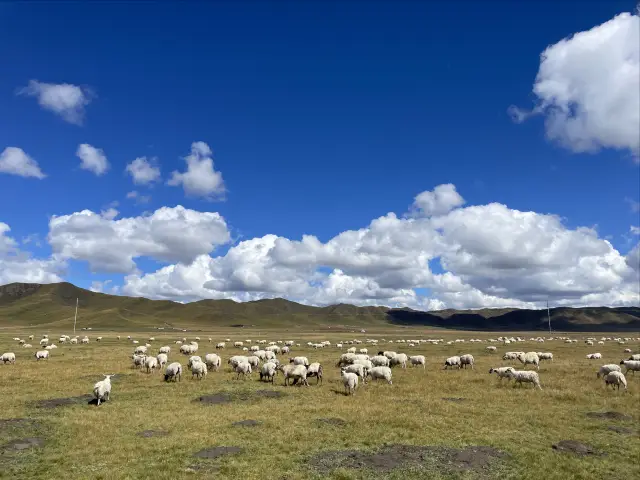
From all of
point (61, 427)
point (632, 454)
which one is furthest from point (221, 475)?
point (632, 454)

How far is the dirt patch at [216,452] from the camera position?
1577 centimetres

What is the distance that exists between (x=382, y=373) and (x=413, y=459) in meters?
16.2

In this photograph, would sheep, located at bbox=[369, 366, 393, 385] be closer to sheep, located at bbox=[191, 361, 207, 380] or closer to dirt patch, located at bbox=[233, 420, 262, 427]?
sheep, located at bbox=[191, 361, 207, 380]

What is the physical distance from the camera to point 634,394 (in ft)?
92.5

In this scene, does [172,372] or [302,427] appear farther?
[172,372]

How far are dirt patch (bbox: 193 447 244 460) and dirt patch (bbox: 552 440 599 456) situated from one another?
1258cm

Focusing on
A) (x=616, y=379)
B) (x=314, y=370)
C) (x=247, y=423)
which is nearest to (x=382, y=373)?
(x=314, y=370)

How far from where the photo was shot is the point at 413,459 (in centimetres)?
1576

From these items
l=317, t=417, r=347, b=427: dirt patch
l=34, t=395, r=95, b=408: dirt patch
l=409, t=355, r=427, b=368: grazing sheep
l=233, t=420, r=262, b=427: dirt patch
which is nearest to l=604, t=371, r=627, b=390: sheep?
l=409, t=355, r=427, b=368: grazing sheep

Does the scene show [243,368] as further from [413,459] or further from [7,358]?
[7,358]

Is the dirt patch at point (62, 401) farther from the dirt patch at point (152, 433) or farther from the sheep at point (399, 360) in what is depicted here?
the sheep at point (399, 360)

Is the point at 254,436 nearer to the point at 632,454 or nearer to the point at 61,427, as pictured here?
the point at 61,427

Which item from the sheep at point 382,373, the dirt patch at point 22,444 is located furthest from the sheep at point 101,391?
the sheep at point 382,373

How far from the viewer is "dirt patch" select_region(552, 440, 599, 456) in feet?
55.7
